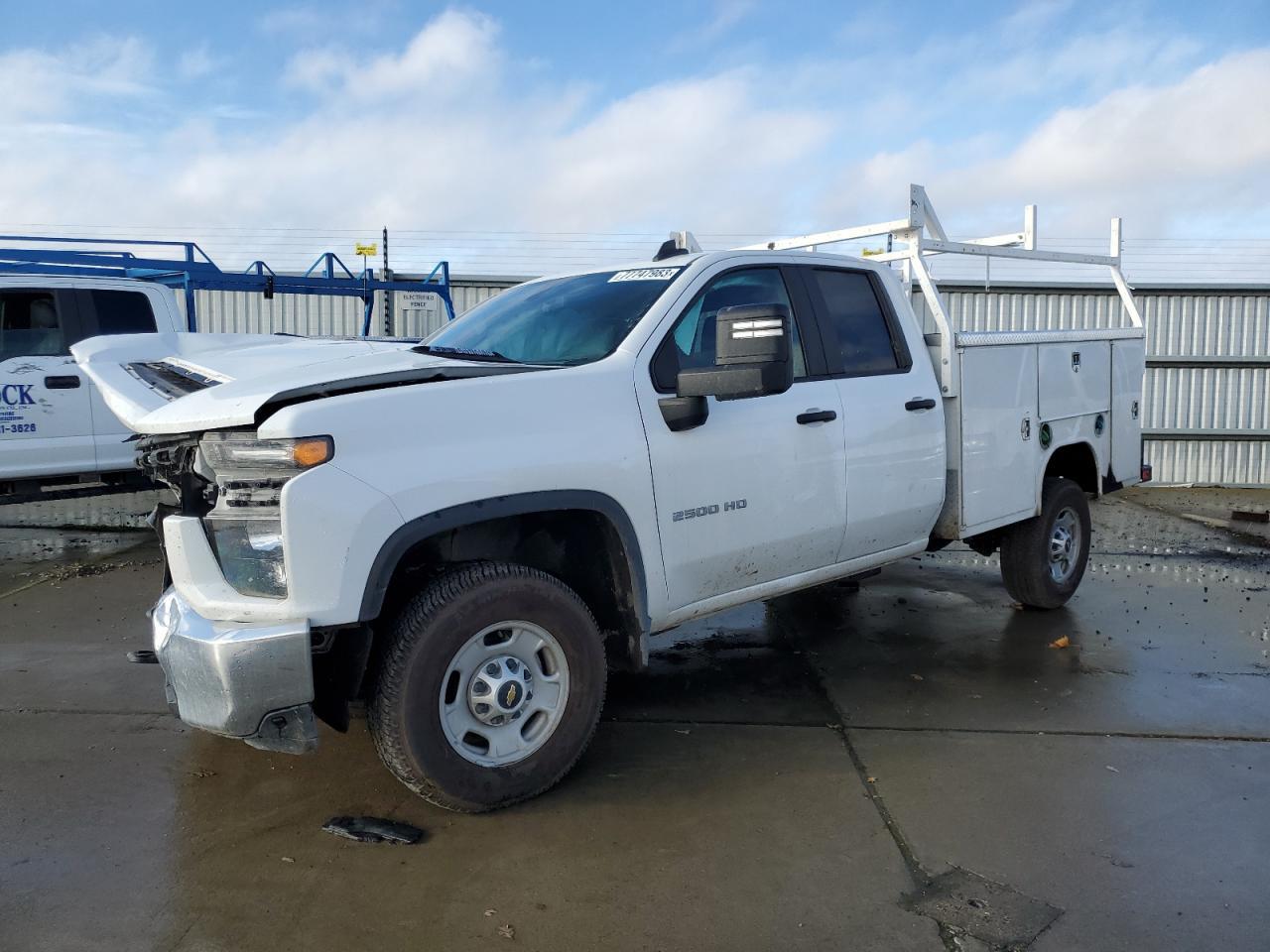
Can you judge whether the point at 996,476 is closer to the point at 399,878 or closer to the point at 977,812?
the point at 977,812

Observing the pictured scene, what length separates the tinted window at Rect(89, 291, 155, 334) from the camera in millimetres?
8141

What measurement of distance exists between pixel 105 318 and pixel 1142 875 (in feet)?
26.5

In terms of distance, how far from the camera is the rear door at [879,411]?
A: 4594 mm

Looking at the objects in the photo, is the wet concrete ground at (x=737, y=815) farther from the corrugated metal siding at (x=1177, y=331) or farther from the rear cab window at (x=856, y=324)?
the corrugated metal siding at (x=1177, y=331)

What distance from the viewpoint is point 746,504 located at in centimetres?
407

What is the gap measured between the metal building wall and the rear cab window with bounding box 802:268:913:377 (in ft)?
28.5

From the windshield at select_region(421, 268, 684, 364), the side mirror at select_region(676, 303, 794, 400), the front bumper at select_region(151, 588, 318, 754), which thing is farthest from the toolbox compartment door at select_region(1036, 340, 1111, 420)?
the front bumper at select_region(151, 588, 318, 754)

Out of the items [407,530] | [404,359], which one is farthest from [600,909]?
[404,359]

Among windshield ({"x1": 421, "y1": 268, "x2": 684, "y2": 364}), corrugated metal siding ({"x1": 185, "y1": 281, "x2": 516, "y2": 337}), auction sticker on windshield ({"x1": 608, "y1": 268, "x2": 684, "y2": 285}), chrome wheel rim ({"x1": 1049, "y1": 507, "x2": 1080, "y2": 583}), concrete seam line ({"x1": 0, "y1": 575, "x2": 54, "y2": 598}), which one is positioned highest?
corrugated metal siding ({"x1": 185, "y1": 281, "x2": 516, "y2": 337})

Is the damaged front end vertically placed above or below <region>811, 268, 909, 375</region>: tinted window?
below

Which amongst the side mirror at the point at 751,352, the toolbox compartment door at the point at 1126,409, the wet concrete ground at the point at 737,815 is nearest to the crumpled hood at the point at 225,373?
the side mirror at the point at 751,352

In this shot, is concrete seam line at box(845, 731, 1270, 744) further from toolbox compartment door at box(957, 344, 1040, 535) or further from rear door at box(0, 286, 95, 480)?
rear door at box(0, 286, 95, 480)

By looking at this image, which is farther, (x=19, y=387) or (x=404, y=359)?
(x=19, y=387)

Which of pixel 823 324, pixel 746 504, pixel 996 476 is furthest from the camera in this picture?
pixel 996 476
